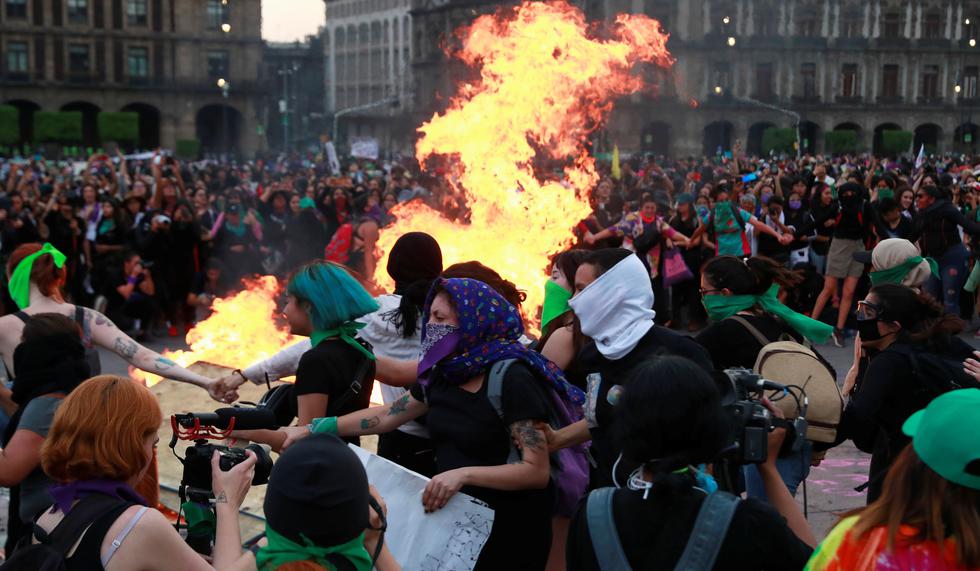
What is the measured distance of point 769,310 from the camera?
5039 mm

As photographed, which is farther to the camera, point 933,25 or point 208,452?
point 933,25

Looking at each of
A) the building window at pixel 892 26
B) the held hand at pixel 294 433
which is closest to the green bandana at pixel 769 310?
the held hand at pixel 294 433

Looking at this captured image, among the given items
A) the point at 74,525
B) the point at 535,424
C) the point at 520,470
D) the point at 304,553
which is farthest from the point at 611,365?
the point at 74,525

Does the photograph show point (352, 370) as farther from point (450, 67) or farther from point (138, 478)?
point (450, 67)

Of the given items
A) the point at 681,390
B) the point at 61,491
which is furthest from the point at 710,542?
the point at 61,491

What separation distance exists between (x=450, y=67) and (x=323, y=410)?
65035mm

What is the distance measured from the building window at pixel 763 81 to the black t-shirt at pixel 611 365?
2521 inches

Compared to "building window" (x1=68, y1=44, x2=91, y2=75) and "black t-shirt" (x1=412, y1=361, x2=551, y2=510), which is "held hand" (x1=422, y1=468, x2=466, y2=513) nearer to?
"black t-shirt" (x1=412, y1=361, x2=551, y2=510)

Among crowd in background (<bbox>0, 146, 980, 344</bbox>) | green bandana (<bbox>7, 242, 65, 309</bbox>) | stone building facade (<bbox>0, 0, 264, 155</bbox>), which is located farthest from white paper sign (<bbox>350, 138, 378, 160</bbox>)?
stone building facade (<bbox>0, 0, 264, 155</bbox>)

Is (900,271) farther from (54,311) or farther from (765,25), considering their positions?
(765,25)

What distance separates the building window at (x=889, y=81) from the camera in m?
70.6

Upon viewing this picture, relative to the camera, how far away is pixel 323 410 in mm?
4344

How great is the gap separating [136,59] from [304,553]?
74.1 m

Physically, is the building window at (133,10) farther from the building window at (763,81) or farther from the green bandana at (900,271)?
the green bandana at (900,271)
